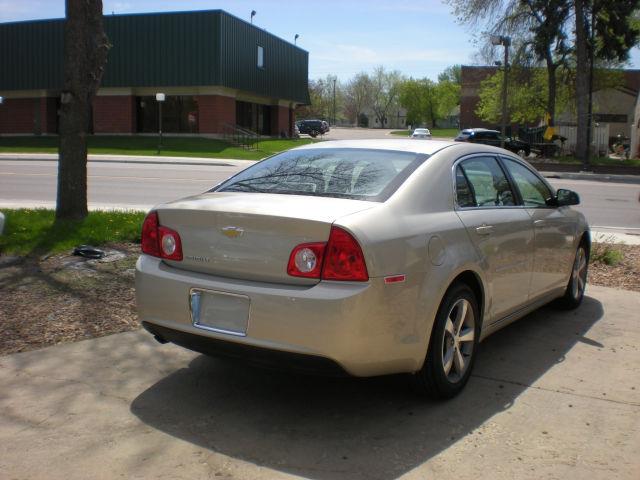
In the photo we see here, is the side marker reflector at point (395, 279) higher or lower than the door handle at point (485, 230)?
lower

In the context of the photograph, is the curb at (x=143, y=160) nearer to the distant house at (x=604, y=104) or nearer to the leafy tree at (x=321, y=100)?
the distant house at (x=604, y=104)

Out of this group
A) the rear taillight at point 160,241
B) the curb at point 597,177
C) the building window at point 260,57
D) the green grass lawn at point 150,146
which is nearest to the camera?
the rear taillight at point 160,241

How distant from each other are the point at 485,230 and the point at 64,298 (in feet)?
11.8

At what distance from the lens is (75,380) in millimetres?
4293

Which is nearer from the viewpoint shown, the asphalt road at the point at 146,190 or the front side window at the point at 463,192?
the front side window at the point at 463,192

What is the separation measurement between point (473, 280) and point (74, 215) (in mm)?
5801

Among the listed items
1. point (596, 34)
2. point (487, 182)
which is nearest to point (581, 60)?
point (596, 34)

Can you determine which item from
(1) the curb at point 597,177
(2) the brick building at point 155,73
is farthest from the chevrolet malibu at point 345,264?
(2) the brick building at point 155,73

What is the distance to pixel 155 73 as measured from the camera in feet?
127

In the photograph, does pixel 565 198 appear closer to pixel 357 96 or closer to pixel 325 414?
pixel 325 414

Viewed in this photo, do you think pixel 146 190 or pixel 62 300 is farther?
pixel 146 190

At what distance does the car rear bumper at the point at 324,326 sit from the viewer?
3.39 meters

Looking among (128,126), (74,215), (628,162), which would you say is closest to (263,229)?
(74,215)

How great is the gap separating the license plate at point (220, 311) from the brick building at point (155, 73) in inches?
1386
